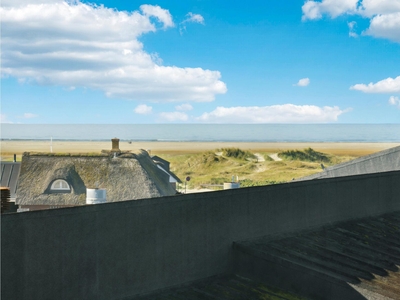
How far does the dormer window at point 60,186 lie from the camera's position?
69.7 ft

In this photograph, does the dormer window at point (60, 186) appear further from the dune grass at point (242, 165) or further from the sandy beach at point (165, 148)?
the sandy beach at point (165, 148)

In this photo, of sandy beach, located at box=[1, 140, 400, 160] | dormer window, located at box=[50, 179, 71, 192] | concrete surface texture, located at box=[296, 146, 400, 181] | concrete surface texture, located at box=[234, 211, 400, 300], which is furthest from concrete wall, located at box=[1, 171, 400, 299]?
sandy beach, located at box=[1, 140, 400, 160]

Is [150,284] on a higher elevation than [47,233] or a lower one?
lower

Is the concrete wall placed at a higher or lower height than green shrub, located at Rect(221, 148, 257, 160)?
lower

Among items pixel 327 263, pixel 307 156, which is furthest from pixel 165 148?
pixel 327 263

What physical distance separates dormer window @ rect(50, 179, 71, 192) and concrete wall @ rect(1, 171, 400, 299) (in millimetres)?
14936

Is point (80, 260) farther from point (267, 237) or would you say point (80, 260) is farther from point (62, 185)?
point (62, 185)

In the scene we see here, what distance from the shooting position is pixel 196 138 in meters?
97.5

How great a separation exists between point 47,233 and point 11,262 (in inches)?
15.3

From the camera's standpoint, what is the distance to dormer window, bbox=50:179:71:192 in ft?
69.7

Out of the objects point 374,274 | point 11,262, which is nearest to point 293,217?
point 374,274

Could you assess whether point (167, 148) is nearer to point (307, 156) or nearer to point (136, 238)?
point (307, 156)

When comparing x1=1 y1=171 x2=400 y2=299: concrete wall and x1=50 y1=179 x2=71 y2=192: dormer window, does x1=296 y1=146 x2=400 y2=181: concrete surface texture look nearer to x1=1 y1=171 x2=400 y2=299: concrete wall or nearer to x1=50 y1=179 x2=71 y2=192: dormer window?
x1=1 y1=171 x2=400 y2=299: concrete wall

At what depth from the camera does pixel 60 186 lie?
A: 70.2 feet
